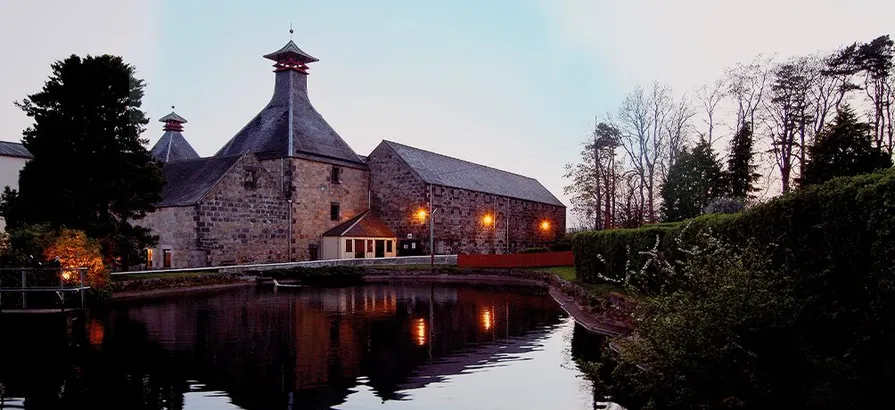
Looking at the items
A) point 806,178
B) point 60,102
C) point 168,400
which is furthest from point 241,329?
point 806,178

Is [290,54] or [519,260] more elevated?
[290,54]

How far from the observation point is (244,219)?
3916cm

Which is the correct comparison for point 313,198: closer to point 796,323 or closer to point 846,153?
point 846,153

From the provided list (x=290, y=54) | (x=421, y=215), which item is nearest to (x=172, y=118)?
(x=290, y=54)

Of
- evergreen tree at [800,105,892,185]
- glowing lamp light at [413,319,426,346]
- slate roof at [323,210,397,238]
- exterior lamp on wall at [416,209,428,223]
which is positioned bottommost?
glowing lamp light at [413,319,426,346]

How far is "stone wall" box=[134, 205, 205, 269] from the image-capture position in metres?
36.1

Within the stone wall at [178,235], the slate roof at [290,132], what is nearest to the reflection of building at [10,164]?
the slate roof at [290,132]

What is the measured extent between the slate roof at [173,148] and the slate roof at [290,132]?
11594 millimetres

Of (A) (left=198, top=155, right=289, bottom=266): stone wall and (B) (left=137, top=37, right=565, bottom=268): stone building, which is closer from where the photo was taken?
(A) (left=198, top=155, right=289, bottom=266): stone wall

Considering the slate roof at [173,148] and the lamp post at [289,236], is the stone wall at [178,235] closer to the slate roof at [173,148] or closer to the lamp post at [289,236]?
the lamp post at [289,236]

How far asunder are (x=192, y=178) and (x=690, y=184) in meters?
34.8

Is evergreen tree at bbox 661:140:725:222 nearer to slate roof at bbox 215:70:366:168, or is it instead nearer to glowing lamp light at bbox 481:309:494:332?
slate roof at bbox 215:70:366:168

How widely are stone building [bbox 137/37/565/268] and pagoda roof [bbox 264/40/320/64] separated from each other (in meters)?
0.09

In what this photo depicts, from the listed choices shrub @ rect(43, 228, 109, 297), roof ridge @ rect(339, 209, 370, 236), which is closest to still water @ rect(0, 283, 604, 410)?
shrub @ rect(43, 228, 109, 297)
